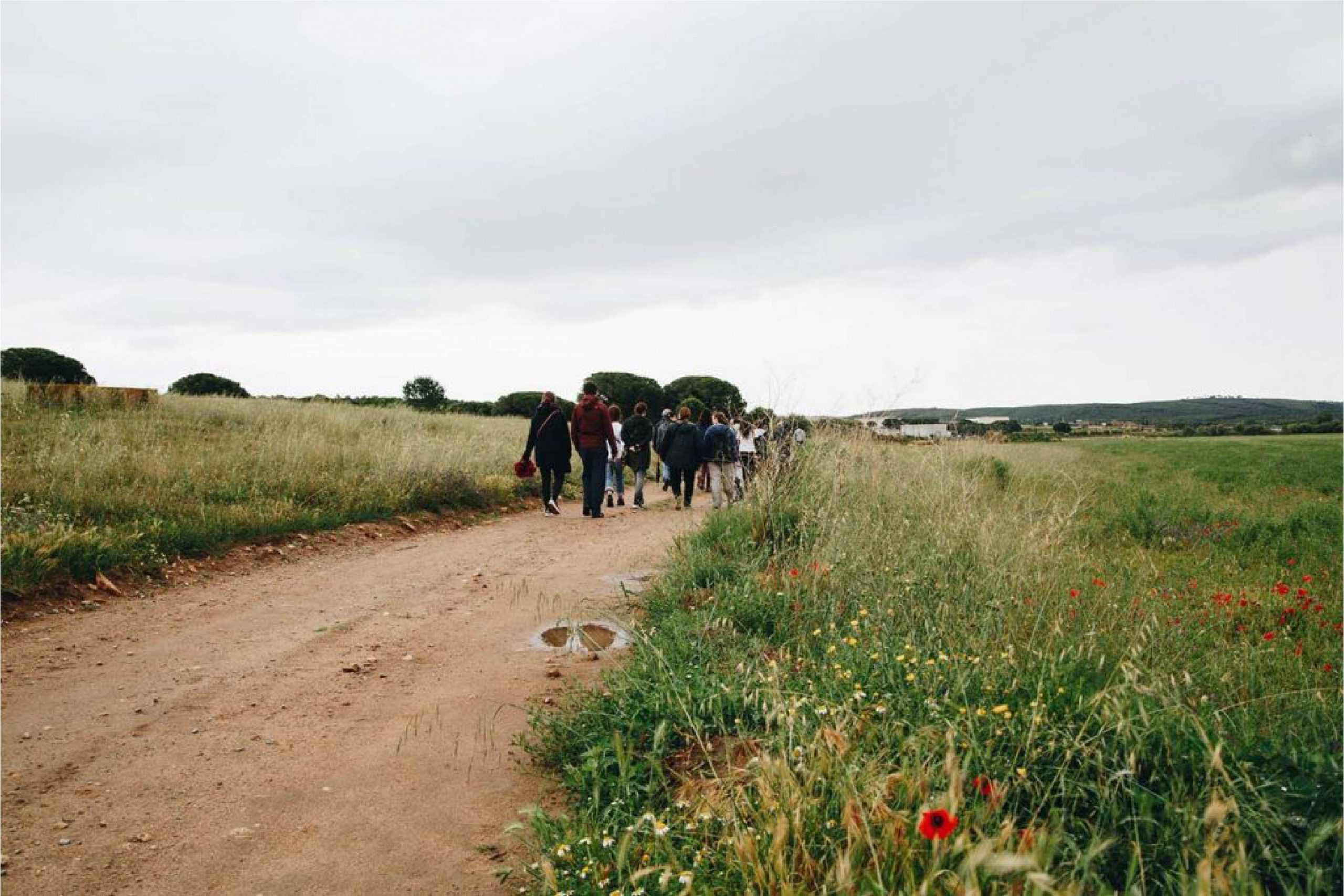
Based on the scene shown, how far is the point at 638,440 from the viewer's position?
54.5ft

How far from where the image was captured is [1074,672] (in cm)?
349

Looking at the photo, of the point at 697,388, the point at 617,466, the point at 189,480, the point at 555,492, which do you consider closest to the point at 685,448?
the point at 617,466

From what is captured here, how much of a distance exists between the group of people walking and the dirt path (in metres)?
5.82

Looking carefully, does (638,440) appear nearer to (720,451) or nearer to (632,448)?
(632,448)

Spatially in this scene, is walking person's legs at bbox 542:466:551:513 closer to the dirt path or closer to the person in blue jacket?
the person in blue jacket

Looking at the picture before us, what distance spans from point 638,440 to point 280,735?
12470 mm

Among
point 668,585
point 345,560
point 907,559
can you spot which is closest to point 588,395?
point 345,560

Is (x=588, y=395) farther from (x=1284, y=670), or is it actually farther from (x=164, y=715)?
(x=1284, y=670)

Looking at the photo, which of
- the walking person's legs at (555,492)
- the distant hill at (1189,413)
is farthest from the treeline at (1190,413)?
the walking person's legs at (555,492)

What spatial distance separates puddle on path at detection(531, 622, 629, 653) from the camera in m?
5.69

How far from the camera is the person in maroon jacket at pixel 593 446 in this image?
13516 millimetres

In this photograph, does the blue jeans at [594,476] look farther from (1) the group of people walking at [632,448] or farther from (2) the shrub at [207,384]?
(2) the shrub at [207,384]

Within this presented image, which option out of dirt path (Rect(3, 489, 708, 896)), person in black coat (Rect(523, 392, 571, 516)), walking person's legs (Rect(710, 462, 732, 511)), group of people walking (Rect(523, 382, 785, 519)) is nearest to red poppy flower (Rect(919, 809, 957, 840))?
dirt path (Rect(3, 489, 708, 896))

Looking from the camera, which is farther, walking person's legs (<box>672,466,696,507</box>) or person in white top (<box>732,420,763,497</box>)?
walking person's legs (<box>672,466,696,507</box>)
